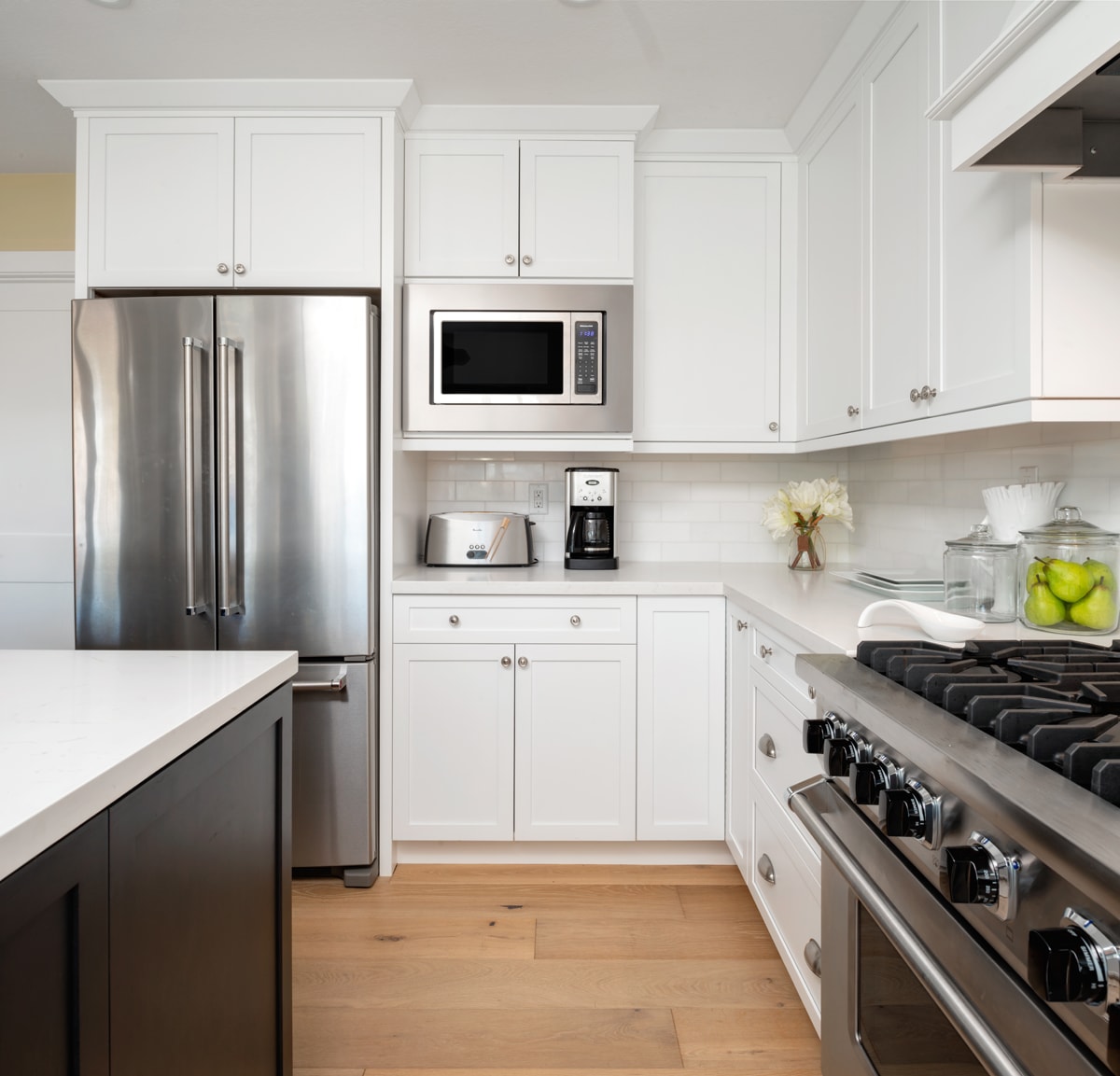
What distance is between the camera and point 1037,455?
1.78 metres

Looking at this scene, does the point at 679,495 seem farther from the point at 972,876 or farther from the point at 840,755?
the point at 972,876

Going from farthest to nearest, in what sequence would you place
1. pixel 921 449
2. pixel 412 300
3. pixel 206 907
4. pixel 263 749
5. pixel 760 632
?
pixel 412 300 < pixel 921 449 < pixel 760 632 < pixel 263 749 < pixel 206 907

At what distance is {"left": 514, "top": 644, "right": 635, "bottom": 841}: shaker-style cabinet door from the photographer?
2.39m

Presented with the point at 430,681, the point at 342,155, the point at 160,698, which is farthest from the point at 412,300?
the point at 160,698

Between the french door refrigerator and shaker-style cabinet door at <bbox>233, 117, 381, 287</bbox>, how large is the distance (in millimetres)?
161

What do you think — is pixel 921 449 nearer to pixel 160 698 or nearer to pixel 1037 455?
pixel 1037 455

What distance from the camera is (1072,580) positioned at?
1.39 m

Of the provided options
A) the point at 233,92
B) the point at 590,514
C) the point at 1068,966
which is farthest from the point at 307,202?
the point at 1068,966

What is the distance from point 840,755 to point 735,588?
46.9 inches

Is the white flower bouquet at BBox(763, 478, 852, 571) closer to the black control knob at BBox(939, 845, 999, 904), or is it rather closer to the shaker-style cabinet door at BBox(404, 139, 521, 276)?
the shaker-style cabinet door at BBox(404, 139, 521, 276)

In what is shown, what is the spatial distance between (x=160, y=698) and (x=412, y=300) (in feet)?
5.82

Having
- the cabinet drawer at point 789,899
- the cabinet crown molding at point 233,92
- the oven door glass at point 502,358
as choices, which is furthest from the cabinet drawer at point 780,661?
the cabinet crown molding at point 233,92

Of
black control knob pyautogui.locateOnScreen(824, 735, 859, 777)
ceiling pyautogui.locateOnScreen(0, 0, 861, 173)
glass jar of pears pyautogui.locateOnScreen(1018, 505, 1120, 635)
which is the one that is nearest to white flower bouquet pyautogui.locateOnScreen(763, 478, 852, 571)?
glass jar of pears pyautogui.locateOnScreen(1018, 505, 1120, 635)

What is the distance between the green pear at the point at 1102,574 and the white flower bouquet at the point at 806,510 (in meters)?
1.18
